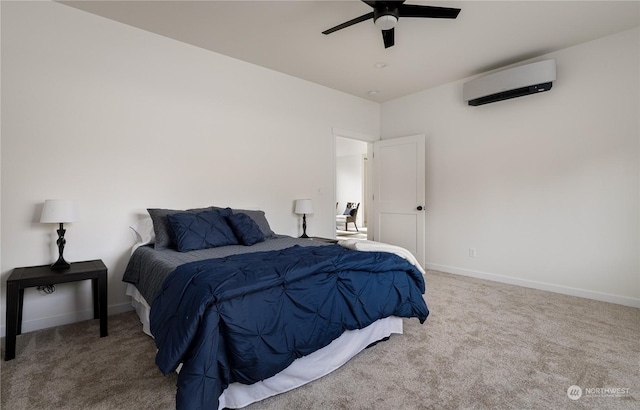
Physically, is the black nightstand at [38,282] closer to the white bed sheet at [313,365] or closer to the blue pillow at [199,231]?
the white bed sheet at [313,365]

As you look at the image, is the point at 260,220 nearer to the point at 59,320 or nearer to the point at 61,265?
the point at 61,265

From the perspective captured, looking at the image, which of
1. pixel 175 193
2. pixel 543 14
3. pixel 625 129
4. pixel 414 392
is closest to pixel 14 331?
pixel 175 193

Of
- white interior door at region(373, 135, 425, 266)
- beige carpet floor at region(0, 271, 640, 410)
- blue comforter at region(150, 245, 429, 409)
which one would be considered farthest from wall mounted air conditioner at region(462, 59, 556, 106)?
blue comforter at region(150, 245, 429, 409)

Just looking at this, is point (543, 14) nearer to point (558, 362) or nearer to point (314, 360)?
point (558, 362)

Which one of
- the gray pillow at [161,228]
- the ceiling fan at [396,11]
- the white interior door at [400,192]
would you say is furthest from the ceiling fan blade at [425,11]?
the gray pillow at [161,228]

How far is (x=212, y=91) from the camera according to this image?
349cm

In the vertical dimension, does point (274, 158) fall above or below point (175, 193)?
above

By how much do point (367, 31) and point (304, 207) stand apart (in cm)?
217

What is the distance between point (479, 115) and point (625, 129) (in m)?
1.47

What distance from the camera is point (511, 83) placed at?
11.6 feet

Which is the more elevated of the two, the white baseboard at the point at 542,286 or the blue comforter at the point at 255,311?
the blue comforter at the point at 255,311

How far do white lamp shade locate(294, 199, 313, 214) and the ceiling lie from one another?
1.73 meters

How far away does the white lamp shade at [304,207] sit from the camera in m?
4.09

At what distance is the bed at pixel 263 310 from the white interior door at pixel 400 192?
7.58 ft
